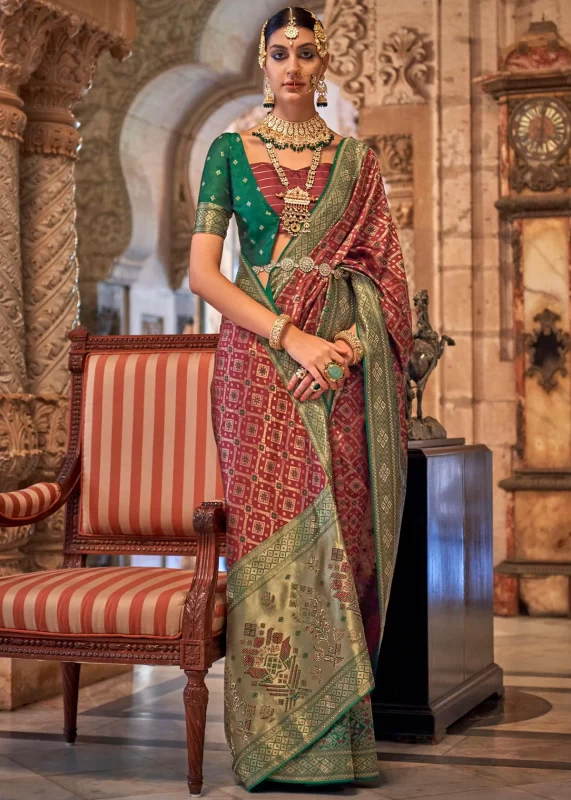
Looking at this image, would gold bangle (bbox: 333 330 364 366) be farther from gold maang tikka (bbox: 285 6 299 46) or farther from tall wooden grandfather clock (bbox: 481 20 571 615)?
tall wooden grandfather clock (bbox: 481 20 571 615)

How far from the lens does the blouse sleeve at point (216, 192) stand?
12.2 ft

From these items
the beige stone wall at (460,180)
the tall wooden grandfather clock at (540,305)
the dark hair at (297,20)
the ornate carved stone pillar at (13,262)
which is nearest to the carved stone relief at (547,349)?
the tall wooden grandfather clock at (540,305)

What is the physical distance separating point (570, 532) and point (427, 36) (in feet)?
9.45

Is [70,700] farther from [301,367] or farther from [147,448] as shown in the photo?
[301,367]

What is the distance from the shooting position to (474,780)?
3.67m

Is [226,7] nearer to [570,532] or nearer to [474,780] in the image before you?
[570,532]

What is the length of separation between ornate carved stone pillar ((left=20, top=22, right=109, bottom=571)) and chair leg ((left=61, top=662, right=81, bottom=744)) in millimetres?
1133

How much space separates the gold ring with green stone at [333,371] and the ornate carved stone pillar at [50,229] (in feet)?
6.46

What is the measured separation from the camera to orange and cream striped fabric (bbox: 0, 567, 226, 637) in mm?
3557

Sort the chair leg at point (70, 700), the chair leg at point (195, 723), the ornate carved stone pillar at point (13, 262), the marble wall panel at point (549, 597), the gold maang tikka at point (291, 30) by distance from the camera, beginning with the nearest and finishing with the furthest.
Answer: the chair leg at point (195, 723)
the gold maang tikka at point (291, 30)
the chair leg at point (70, 700)
the ornate carved stone pillar at point (13, 262)
the marble wall panel at point (549, 597)

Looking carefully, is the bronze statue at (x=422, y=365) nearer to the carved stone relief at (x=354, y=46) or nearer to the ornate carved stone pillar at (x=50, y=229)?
the ornate carved stone pillar at (x=50, y=229)

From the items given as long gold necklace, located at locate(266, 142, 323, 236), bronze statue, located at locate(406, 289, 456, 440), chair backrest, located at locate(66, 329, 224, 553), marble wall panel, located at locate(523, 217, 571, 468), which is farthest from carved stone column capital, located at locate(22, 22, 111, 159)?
marble wall panel, located at locate(523, 217, 571, 468)

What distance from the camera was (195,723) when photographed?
3.49 m

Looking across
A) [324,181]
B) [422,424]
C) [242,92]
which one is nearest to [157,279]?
[242,92]
